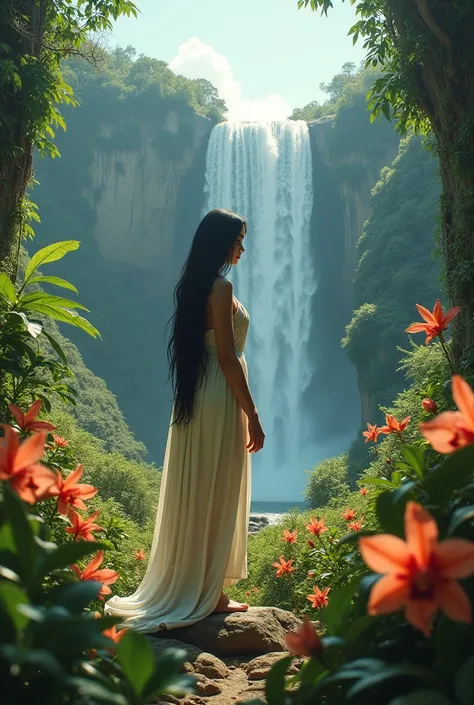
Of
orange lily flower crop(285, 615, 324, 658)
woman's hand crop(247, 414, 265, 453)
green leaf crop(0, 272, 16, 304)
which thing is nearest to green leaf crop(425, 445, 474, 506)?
orange lily flower crop(285, 615, 324, 658)

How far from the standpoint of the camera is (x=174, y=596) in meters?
3.34

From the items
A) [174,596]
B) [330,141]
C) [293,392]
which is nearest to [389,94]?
[174,596]

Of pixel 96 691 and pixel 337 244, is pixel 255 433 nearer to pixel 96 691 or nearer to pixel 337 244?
pixel 96 691

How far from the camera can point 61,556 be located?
1.11m

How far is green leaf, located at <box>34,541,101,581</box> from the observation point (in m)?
1.09

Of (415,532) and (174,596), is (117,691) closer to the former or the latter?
(415,532)

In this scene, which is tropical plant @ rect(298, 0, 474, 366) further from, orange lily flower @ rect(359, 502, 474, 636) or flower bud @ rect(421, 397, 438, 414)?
orange lily flower @ rect(359, 502, 474, 636)

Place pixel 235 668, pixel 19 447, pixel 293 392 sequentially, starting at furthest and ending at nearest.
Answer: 1. pixel 293 392
2. pixel 235 668
3. pixel 19 447

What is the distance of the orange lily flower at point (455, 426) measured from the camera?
109 centimetres

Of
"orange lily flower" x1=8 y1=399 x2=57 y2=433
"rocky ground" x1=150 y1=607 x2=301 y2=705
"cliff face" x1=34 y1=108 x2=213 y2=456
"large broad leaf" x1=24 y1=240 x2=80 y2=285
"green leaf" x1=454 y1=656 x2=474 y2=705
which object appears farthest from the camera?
"cliff face" x1=34 y1=108 x2=213 y2=456

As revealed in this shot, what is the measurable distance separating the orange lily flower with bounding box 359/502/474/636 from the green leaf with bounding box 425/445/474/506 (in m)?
0.24

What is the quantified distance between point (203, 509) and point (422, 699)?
102 inches

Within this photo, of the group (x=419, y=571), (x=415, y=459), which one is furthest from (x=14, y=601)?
(x=415, y=459)

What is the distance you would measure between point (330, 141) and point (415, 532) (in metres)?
30.3
